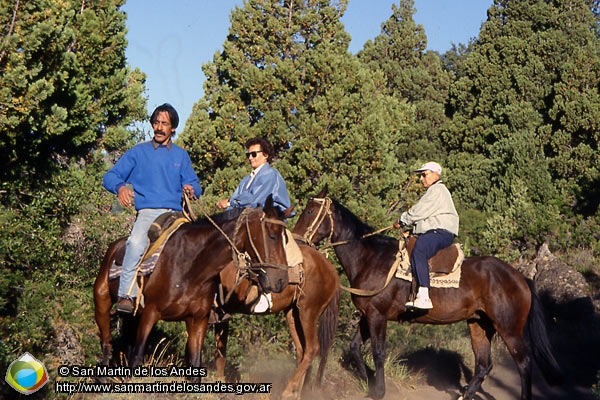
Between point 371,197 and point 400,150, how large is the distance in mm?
15052

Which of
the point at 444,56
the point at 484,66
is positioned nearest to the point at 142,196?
the point at 484,66

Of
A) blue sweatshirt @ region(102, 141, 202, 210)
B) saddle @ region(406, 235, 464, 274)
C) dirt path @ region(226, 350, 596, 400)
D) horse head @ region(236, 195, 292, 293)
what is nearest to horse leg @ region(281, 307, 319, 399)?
dirt path @ region(226, 350, 596, 400)

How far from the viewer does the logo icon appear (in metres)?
6.55

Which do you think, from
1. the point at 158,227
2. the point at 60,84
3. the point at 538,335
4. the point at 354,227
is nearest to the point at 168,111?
the point at 158,227

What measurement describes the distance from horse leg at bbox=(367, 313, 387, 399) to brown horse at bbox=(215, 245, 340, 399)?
→ 32.8 inches

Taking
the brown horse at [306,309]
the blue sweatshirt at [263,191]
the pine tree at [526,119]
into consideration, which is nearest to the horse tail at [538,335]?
the brown horse at [306,309]

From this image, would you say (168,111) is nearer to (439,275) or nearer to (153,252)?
(153,252)

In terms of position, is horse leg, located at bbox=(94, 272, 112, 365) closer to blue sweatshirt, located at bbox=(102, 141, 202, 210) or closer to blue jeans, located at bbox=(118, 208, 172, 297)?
blue jeans, located at bbox=(118, 208, 172, 297)

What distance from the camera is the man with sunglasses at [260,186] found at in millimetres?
7836

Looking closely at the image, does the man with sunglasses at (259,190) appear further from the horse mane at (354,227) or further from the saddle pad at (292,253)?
the horse mane at (354,227)

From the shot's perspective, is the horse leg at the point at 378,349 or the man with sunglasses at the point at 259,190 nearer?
the man with sunglasses at the point at 259,190

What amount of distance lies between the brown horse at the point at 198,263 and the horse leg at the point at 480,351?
178 inches

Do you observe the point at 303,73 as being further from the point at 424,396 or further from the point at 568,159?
the point at 568,159

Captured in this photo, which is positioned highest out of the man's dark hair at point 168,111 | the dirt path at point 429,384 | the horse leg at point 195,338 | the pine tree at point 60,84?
the pine tree at point 60,84
